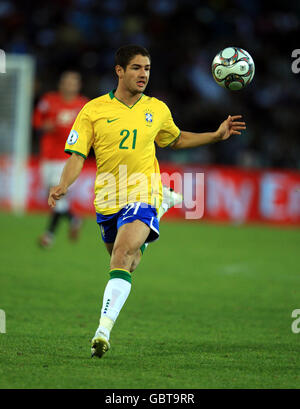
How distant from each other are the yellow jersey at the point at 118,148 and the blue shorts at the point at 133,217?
4 centimetres

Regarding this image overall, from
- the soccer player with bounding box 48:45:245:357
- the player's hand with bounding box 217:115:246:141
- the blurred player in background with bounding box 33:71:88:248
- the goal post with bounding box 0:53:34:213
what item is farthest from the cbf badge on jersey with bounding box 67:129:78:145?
the goal post with bounding box 0:53:34:213

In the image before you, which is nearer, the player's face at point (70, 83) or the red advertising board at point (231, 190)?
the player's face at point (70, 83)

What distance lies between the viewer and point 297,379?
504cm

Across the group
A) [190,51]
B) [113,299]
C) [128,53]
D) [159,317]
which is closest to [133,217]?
[113,299]

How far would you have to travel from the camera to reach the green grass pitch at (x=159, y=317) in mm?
5082

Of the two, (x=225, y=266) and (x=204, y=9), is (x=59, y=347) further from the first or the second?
(x=204, y=9)

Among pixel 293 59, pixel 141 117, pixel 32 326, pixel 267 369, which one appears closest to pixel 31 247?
pixel 32 326

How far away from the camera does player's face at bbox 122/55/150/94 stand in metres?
6.07

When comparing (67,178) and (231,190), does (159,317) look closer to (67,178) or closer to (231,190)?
(67,178)

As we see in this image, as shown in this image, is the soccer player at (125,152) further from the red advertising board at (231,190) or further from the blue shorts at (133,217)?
the red advertising board at (231,190)

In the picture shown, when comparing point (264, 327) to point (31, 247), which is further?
point (31, 247)

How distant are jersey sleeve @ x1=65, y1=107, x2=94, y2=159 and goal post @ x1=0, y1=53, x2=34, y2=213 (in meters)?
12.9

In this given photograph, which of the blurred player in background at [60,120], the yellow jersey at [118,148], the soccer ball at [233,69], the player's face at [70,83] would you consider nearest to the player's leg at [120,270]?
the yellow jersey at [118,148]
